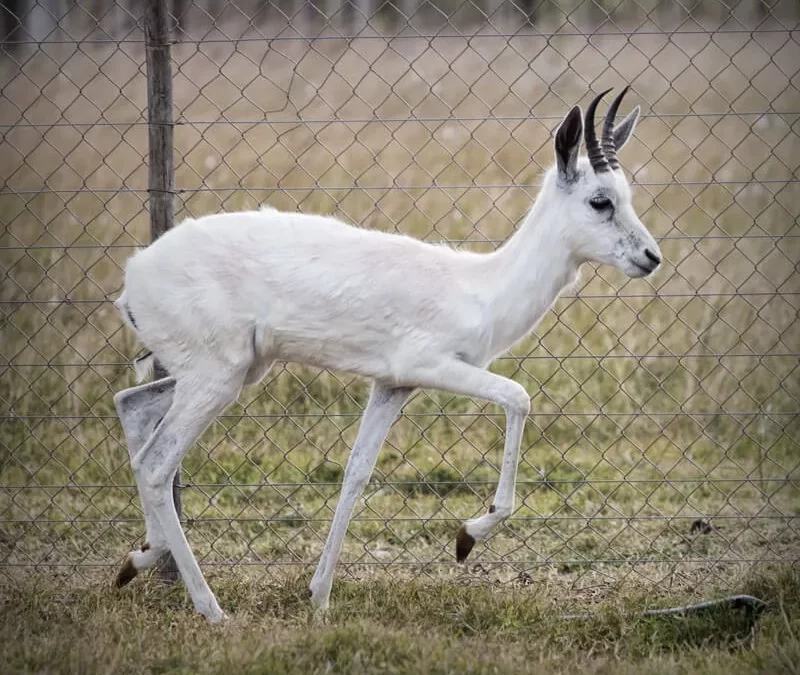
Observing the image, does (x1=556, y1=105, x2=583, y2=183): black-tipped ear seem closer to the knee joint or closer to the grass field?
the grass field

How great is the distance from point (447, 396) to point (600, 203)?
3.04 metres

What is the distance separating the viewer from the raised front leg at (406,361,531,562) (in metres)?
4.03

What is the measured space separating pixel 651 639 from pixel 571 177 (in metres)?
1.78

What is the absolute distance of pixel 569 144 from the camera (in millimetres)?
4125

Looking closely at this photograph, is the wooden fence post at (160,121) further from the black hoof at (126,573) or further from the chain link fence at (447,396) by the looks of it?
the black hoof at (126,573)

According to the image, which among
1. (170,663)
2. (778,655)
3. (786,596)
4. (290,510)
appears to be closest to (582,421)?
(290,510)

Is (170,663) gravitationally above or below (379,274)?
below

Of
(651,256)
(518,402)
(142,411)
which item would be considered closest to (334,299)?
(518,402)

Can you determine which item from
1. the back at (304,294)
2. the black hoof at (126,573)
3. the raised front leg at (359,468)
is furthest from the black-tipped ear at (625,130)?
the black hoof at (126,573)

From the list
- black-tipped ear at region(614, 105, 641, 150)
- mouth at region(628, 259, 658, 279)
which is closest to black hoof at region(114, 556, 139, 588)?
mouth at region(628, 259, 658, 279)

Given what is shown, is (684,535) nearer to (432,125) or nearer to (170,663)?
(170,663)

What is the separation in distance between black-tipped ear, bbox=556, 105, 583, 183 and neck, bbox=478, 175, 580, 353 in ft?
0.31

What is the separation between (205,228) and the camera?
4.27 m

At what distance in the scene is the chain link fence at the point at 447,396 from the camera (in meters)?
4.91
